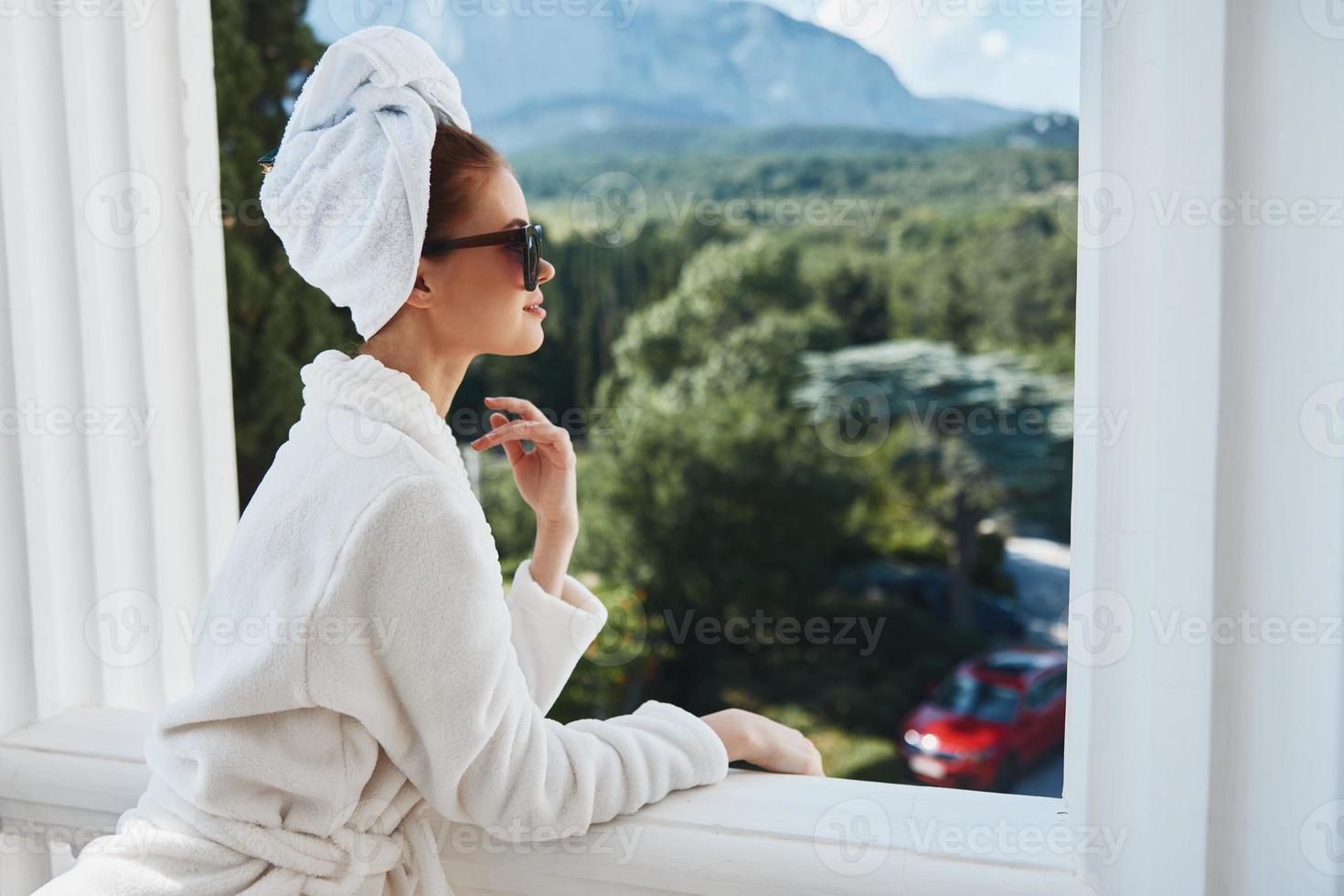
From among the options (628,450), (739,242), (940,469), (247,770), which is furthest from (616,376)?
(247,770)

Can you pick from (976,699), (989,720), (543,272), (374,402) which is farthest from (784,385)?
(374,402)

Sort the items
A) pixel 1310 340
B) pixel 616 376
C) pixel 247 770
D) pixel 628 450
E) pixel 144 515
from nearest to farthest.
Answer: pixel 1310 340
pixel 247 770
pixel 144 515
pixel 628 450
pixel 616 376

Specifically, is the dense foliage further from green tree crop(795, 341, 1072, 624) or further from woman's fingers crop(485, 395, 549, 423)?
woman's fingers crop(485, 395, 549, 423)

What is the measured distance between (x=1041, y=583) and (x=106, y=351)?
508 centimetres

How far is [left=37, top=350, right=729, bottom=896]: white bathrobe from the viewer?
742 millimetres

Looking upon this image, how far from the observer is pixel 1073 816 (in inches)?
30.8

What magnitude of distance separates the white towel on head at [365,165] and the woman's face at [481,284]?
0.05 m

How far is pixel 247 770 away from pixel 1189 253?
2.40 feet

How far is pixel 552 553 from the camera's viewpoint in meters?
1.00

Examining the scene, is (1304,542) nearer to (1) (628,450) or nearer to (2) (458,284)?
(2) (458,284)

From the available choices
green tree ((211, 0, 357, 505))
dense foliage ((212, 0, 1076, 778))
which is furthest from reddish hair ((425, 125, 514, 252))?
dense foliage ((212, 0, 1076, 778))

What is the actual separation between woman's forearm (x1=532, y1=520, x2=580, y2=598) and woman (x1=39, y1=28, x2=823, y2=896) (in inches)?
7.5

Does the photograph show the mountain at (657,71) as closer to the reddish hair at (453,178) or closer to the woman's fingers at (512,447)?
the woman's fingers at (512,447)

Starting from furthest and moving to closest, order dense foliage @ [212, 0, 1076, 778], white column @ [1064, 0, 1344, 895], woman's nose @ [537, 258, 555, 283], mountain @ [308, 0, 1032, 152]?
mountain @ [308, 0, 1032, 152], dense foliage @ [212, 0, 1076, 778], woman's nose @ [537, 258, 555, 283], white column @ [1064, 0, 1344, 895]
